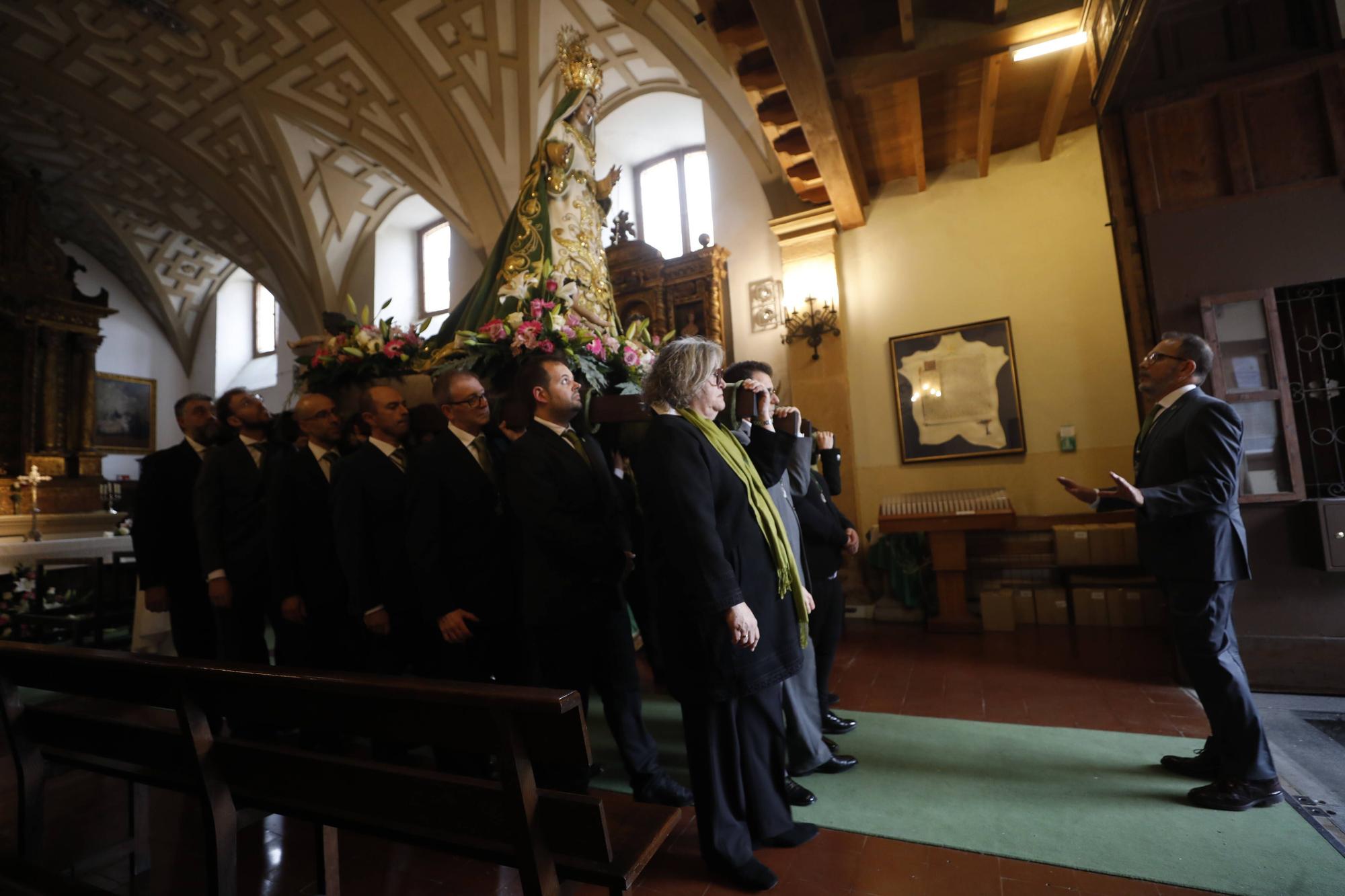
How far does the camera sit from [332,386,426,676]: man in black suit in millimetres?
2676

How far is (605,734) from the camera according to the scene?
126 inches

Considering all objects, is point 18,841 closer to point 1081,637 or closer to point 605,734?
point 605,734

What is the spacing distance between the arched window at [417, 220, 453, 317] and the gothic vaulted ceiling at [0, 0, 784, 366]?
0.82 metres

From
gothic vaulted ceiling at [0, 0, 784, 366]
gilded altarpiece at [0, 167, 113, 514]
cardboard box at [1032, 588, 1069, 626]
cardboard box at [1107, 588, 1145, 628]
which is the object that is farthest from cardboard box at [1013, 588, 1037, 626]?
gilded altarpiece at [0, 167, 113, 514]

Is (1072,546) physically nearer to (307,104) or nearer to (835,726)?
(835,726)

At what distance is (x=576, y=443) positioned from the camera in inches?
98.7

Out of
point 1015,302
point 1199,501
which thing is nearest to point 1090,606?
point 1015,302

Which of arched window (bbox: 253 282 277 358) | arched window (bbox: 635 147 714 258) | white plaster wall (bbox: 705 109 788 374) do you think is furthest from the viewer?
arched window (bbox: 253 282 277 358)

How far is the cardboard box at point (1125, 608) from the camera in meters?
5.03

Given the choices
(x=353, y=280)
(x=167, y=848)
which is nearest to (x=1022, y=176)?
(x=167, y=848)

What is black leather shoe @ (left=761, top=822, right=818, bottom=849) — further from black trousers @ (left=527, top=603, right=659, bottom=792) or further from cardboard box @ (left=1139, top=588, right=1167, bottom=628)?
cardboard box @ (left=1139, top=588, right=1167, bottom=628)

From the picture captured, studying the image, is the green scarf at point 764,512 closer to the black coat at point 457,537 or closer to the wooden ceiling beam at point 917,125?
the black coat at point 457,537

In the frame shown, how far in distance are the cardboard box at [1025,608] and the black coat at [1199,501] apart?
3.25 meters

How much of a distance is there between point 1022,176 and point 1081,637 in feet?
13.8
